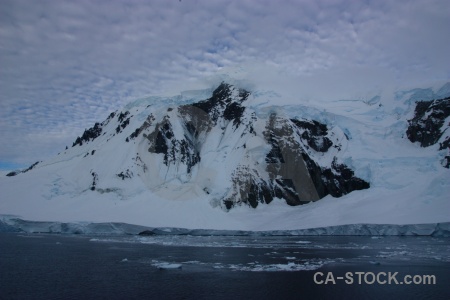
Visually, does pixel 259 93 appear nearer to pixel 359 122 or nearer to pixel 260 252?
pixel 359 122

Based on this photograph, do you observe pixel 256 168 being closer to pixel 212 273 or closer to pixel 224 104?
pixel 224 104

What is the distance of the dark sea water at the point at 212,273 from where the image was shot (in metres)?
20.8

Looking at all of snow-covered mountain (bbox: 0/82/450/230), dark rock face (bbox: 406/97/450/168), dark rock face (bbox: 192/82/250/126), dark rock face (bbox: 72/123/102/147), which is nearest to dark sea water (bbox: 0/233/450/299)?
snow-covered mountain (bbox: 0/82/450/230)

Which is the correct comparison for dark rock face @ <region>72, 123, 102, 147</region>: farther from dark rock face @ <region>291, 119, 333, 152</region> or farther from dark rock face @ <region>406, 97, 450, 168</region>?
dark rock face @ <region>406, 97, 450, 168</region>

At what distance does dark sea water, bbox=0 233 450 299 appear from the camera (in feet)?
68.4

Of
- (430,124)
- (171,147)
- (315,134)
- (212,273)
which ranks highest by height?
(430,124)

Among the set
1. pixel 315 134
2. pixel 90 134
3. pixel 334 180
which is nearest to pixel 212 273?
pixel 334 180

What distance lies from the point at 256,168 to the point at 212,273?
48429 mm

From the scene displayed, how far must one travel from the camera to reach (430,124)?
7250 cm

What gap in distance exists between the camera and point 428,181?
205 feet

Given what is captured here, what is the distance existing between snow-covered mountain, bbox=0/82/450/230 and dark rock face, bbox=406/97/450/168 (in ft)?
0.59

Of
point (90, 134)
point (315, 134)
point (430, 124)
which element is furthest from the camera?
point (90, 134)

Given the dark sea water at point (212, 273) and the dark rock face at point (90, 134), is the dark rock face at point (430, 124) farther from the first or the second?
the dark rock face at point (90, 134)

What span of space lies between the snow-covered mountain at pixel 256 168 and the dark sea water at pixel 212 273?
2520 cm
